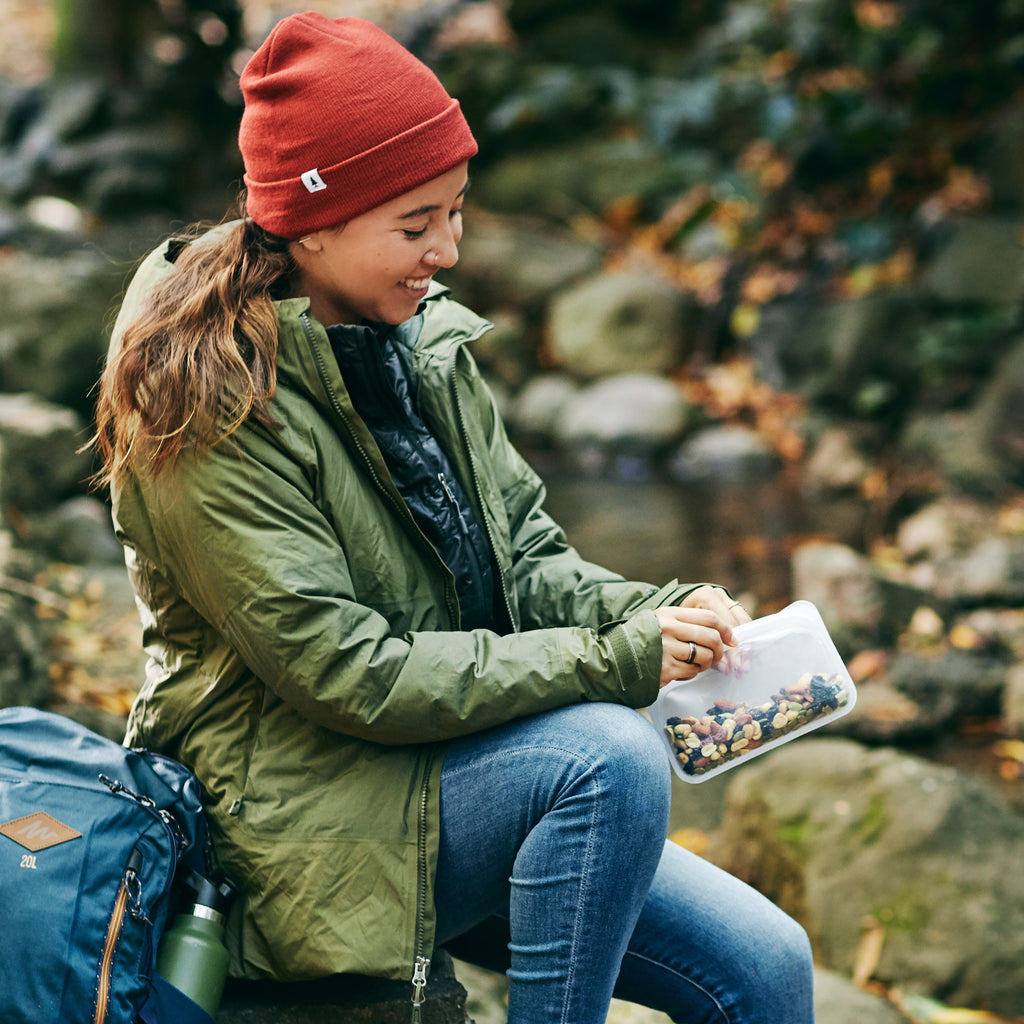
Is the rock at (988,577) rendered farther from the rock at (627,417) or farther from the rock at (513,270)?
the rock at (513,270)

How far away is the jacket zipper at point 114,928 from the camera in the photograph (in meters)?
1.36

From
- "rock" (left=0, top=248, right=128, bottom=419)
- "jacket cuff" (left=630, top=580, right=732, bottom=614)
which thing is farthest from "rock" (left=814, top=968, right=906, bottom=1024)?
"rock" (left=0, top=248, right=128, bottom=419)

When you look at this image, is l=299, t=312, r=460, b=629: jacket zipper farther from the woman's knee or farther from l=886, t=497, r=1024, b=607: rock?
l=886, t=497, r=1024, b=607: rock

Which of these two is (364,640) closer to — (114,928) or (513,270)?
(114,928)

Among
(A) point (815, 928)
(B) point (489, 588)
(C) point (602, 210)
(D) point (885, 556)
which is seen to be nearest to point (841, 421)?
(D) point (885, 556)

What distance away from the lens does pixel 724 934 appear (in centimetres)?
178

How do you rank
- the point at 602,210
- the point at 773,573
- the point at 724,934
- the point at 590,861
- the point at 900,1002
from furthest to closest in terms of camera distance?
1. the point at 602,210
2. the point at 773,573
3. the point at 900,1002
4. the point at 724,934
5. the point at 590,861

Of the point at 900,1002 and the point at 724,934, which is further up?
the point at 724,934

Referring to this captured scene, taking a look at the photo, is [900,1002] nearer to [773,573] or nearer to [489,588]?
[489,588]

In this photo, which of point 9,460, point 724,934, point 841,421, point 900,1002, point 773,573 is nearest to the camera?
point 724,934

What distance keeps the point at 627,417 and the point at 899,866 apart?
4783mm

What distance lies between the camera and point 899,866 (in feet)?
8.96

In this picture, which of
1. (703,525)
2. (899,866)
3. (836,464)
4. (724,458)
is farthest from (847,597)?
(724,458)

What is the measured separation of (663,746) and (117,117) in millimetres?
9985
